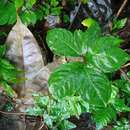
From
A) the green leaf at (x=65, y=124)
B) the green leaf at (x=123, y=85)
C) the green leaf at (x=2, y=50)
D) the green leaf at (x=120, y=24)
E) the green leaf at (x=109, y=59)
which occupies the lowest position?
the green leaf at (x=65, y=124)

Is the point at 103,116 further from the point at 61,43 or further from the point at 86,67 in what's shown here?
the point at 61,43

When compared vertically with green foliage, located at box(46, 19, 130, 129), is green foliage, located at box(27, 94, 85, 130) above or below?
below

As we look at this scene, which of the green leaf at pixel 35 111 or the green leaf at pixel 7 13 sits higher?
the green leaf at pixel 7 13

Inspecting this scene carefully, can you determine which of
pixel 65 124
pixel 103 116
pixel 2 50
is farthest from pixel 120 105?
pixel 2 50

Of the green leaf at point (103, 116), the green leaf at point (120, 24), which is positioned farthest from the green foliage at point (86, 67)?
the green leaf at point (120, 24)

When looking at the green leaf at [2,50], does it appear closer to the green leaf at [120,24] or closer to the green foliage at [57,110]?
the green foliage at [57,110]

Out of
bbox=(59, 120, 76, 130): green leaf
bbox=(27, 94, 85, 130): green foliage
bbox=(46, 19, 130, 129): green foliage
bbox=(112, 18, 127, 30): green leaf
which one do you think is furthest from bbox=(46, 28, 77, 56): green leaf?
bbox=(112, 18, 127, 30): green leaf

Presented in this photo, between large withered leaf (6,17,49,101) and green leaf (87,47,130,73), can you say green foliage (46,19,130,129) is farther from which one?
large withered leaf (6,17,49,101)
